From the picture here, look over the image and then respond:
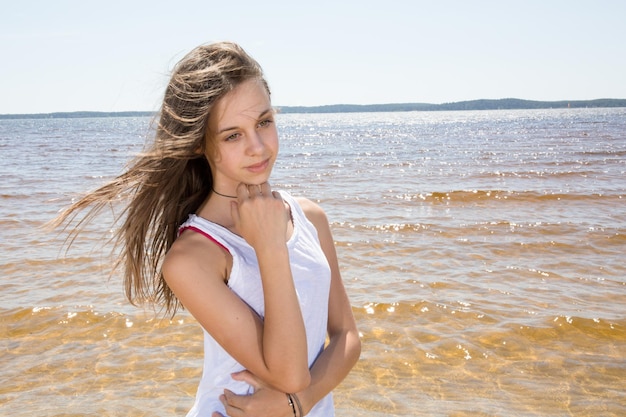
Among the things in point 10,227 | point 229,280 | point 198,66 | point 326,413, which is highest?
point 198,66

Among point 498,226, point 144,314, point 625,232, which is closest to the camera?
point 144,314

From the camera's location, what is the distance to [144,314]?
6172 millimetres

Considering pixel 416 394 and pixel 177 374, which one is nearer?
pixel 416 394

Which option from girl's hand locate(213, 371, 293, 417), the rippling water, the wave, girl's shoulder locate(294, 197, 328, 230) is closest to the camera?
girl's hand locate(213, 371, 293, 417)

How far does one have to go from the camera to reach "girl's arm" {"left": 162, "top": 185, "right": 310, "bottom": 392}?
207cm

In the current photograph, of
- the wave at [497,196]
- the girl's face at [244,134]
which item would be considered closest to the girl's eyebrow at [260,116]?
the girl's face at [244,134]

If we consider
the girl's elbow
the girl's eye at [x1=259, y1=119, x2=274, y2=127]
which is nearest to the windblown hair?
the girl's eye at [x1=259, y1=119, x2=274, y2=127]

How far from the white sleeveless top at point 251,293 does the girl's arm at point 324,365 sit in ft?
0.19

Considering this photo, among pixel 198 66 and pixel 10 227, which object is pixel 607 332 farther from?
pixel 10 227

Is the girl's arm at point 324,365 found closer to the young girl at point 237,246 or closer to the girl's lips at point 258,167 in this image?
the young girl at point 237,246

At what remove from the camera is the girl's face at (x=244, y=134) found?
7.82 feet

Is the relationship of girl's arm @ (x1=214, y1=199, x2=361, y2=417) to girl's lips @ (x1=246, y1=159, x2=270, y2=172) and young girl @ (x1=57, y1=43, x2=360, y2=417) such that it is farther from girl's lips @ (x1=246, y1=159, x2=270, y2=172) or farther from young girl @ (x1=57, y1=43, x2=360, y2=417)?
girl's lips @ (x1=246, y1=159, x2=270, y2=172)

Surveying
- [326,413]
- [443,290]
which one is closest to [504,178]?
[443,290]

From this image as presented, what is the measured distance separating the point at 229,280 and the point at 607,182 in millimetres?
16327
